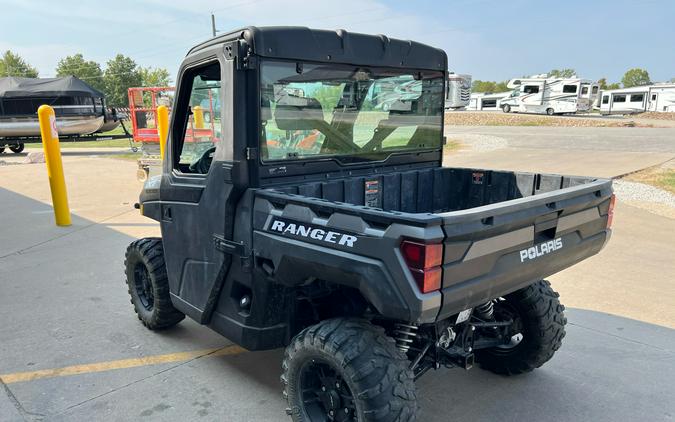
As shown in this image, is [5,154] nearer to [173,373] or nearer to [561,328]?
[173,373]

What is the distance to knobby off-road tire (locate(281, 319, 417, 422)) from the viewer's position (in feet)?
7.69

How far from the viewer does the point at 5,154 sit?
20.5m

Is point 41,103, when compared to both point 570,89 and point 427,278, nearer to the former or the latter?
point 427,278

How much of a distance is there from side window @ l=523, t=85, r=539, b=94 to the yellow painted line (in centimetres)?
3943

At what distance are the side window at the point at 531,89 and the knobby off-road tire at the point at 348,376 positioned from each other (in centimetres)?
4009

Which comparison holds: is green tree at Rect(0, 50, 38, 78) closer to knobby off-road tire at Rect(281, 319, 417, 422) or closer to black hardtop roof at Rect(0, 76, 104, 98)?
black hardtop roof at Rect(0, 76, 104, 98)

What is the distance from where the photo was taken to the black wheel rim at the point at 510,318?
3410 mm

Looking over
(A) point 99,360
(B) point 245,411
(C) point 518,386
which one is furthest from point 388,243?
(A) point 99,360

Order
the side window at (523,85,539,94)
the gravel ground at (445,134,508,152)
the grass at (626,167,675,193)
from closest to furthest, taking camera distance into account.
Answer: the grass at (626,167,675,193) < the gravel ground at (445,134,508,152) < the side window at (523,85,539,94)

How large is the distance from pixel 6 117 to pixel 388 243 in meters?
19.4

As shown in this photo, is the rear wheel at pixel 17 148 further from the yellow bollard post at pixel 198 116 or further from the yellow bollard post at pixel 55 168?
the yellow bollard post at pixel 198 116

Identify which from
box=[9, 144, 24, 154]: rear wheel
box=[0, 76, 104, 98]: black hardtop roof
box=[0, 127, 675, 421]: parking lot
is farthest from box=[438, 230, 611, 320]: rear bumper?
box=[9, 144, 24, 154]: rear wheel

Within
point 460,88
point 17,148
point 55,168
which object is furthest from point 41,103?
point 460,88

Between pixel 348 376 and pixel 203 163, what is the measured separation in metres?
1.76
